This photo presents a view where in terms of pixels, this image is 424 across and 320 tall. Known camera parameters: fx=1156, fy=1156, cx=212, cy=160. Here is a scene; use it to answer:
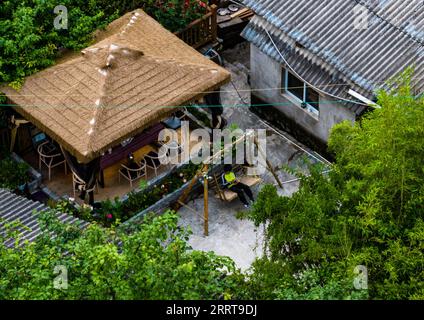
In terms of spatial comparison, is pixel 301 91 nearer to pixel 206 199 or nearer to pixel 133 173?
pixel 206 199

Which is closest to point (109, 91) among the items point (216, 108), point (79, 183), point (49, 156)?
point (79, 183)

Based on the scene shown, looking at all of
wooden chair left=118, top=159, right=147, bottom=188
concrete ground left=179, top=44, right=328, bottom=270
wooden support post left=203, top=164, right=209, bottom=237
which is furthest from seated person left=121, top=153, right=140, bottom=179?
wooden support post left=203, top=164, right=209, bottom=237

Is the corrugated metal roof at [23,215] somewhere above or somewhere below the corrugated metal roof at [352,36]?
below

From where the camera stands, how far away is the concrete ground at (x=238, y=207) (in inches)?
1163

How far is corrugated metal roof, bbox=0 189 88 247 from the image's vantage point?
2614 centimetres

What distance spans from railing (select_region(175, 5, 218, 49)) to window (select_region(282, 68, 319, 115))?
3458 mm

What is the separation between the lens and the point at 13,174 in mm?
30188

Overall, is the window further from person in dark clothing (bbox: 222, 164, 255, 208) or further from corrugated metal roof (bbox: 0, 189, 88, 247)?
corrugated metal roof (bbox: 0, 189, 88, 247)

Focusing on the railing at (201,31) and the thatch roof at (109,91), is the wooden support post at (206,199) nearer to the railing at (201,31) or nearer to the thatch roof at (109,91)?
the thatch roof at (109,91)

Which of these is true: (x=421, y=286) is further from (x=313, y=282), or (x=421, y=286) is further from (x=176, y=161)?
(x=176, y=161)

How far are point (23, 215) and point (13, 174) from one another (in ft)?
11.3

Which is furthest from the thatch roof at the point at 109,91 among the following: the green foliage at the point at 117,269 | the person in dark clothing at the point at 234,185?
the green foliage at the point at 117,269

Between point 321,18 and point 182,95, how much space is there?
4.21m

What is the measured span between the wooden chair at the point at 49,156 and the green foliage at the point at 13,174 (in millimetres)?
715
